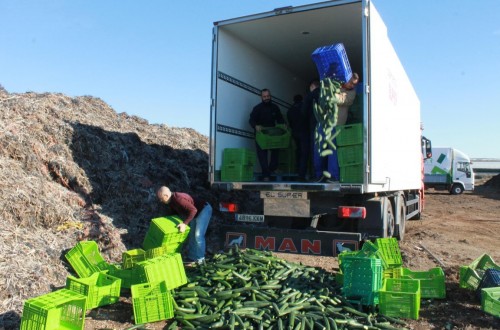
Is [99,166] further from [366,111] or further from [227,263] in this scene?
[366,111]

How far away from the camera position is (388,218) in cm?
772

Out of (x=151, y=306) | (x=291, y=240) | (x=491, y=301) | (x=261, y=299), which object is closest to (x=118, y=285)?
(x=151, y=306)

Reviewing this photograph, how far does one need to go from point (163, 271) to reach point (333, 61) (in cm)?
436

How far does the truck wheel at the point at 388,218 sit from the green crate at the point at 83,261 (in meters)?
4.42

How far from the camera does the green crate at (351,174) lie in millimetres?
6328

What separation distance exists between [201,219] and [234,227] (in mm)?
719

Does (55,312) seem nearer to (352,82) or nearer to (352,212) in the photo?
(352,212)

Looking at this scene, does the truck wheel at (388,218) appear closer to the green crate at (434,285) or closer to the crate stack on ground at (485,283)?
the crate stack on ground at (485,283)

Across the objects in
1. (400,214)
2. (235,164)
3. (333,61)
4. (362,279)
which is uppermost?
(333,61)

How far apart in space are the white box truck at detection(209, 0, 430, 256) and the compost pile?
195 cm

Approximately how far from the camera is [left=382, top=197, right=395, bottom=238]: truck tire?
7.18m

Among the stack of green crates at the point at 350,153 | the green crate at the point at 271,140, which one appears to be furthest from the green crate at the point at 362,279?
the green crate at the point at 271,140

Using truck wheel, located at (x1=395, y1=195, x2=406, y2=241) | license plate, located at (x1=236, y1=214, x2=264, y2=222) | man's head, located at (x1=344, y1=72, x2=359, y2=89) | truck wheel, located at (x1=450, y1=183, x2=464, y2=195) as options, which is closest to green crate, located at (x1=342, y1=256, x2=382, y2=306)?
license plate, located at (x1=236, y1=214, x2=264, y2=222)

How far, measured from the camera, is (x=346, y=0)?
6.29 meters
